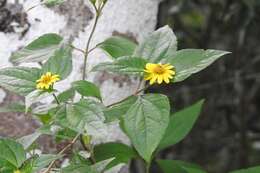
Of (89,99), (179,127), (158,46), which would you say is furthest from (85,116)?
(179,127)

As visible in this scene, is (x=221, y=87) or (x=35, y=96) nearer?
(x=35, y=96)

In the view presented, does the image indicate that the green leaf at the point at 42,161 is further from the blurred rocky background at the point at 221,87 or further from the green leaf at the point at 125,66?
the blurred rocky background at the point at 221,87

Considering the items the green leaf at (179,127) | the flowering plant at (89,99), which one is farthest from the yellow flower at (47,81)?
the green leaf at (179,127)

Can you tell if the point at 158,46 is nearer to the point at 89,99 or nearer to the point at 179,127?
the point at 89,99

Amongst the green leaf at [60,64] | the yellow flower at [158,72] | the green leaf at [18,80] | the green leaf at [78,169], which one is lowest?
the green leaf at [78,169]

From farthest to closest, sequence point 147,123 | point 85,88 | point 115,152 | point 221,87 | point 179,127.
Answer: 1. point 221,87
2. point 179,127
3. point 115,152
4. point 85,88
5. point 147,123

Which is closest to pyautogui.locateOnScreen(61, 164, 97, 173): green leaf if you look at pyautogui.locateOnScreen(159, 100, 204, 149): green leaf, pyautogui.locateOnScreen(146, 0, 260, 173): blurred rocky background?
pyautogui.locateOnScreen(159, 100, 204, 149): green leaf
